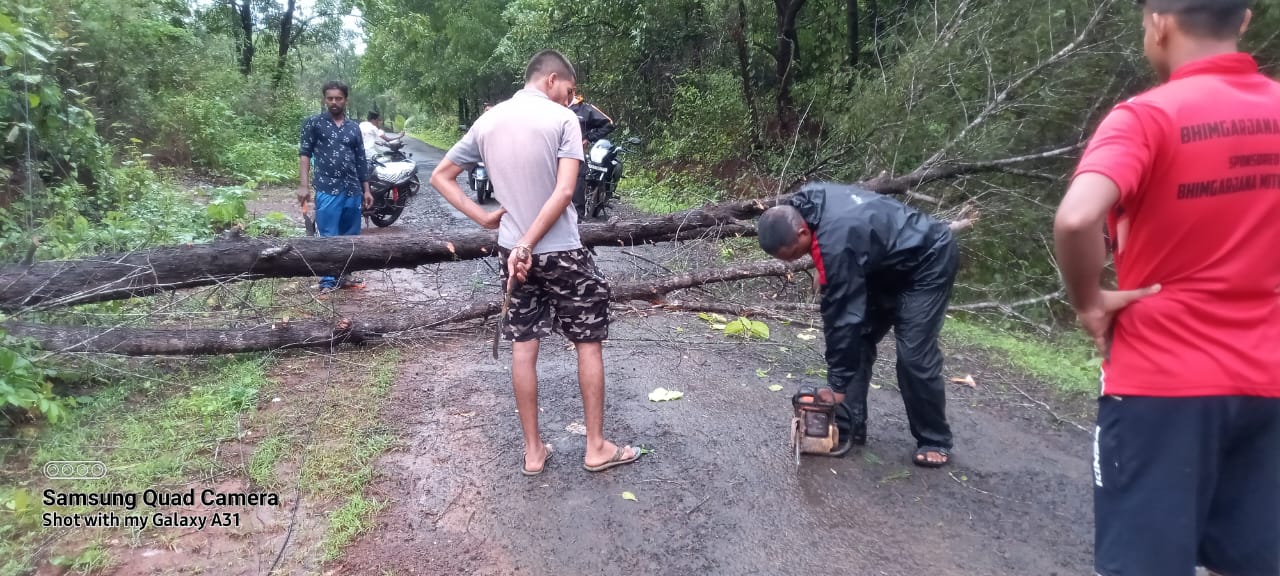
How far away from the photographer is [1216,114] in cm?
162

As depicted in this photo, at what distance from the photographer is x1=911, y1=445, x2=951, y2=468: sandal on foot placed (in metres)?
3.53

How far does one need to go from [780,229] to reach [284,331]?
3.36m

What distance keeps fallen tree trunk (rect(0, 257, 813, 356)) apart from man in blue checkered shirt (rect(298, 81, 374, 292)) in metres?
1.51

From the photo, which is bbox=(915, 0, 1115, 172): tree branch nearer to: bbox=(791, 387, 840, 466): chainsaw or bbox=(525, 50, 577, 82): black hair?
bbox=(791, 387, 840, 466): chainsaw

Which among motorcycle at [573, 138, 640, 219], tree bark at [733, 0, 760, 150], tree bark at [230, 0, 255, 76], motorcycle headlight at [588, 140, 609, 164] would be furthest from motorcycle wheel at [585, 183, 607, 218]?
tree bark at [230, 0, 255, 76]

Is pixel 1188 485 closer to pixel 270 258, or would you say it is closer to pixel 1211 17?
pixel 1211 17

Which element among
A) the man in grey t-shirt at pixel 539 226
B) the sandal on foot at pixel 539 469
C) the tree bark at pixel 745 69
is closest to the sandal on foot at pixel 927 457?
the man in grey t-shirt at pixel 539 226

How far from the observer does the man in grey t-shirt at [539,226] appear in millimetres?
3117

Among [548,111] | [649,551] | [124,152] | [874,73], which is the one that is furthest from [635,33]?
[649,551]

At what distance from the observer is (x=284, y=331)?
191 inches

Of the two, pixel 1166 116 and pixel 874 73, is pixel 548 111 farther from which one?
pixel 874 73

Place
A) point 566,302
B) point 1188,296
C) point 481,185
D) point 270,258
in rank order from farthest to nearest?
point 481,185 < point 270,258 < point 566,302 < point 1188,296

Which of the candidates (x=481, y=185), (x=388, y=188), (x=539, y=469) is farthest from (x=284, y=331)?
(x=481, y=185)

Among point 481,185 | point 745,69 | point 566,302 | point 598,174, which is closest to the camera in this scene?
point 566,302
